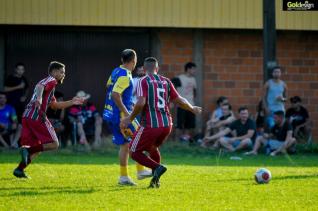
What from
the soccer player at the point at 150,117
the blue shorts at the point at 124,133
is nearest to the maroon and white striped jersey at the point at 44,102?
the blue shorts at the point at 124,133

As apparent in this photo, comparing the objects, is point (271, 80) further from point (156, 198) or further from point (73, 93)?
point (156, 198)

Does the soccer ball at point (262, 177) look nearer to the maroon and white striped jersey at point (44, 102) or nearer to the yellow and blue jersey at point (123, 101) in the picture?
the yellow and blue jersey at point (123, 101)

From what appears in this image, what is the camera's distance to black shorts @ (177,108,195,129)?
2164 cm

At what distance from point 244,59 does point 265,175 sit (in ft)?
34.8

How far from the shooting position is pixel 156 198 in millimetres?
10320

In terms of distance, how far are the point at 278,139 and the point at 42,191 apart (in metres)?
9.77

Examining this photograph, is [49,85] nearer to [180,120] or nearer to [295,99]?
[180,120]

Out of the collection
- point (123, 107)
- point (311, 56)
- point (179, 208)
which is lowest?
point (179, 208)

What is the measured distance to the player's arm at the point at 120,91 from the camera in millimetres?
12008

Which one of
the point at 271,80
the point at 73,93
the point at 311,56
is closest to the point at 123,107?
the point at 271,80

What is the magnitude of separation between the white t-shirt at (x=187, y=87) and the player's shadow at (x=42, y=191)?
392 inches

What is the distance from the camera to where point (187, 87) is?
21.2 m

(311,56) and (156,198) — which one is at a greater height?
(311,56)

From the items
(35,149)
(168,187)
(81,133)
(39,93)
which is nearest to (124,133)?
(168,187)
